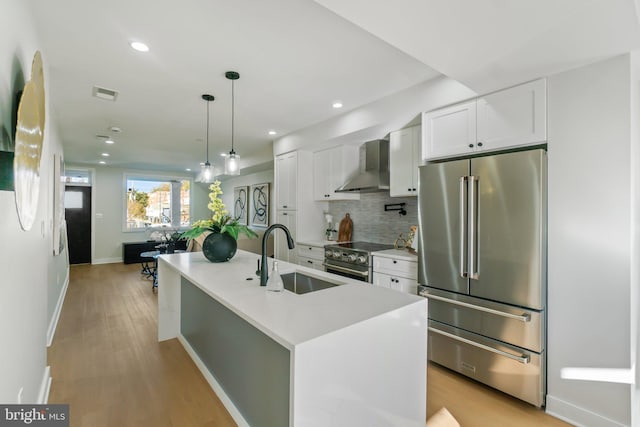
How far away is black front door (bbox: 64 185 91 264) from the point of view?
→ 725cm

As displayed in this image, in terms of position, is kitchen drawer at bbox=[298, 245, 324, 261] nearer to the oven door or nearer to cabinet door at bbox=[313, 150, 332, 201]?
the oven door

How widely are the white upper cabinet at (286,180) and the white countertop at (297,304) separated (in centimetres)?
250

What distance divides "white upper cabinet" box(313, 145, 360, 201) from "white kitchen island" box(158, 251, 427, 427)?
214 cm

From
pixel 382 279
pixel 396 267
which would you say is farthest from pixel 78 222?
pixel 396 267

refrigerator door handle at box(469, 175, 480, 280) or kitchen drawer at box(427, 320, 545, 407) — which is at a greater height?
refrigerator door handle at box(469, 175, 480, 280)

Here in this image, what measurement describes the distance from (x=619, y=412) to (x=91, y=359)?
13.0 feet

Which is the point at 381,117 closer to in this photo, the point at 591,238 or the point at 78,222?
the point at 591,238

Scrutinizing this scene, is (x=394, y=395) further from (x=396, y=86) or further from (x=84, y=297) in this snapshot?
(x=84, y=297)

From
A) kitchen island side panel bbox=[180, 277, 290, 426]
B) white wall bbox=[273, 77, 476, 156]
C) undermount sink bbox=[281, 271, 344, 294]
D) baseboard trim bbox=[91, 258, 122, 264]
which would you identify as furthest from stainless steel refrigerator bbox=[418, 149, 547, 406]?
baseboard trim bbox=[91, 258, 122, 264]

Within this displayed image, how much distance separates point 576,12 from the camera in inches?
53.4

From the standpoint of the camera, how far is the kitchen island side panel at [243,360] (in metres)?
1.50

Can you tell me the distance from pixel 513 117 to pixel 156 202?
8956mm

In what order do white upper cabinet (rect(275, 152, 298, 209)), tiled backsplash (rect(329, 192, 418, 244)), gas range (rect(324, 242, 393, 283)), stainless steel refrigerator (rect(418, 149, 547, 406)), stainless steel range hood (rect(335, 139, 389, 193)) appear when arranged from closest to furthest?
stainless steel refrigerator (rect(418, 149, 547, 406)), gas range (rect(324, 242, 393, 283)), stainless steel range hood (rect(335, 139, 389, 193)), tiled backsplash (rect(329, 192, 418, 244)), white upper cabinet (rect(275, 152, 298, 209))

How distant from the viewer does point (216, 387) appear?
7.16 feet
